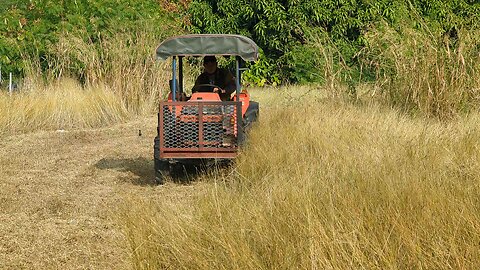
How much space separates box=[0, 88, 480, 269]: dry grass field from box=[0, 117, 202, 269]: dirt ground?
23mm

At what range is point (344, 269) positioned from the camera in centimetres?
510

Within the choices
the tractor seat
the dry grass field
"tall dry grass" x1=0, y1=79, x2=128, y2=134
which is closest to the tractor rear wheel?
the dry grass field

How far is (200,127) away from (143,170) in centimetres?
184

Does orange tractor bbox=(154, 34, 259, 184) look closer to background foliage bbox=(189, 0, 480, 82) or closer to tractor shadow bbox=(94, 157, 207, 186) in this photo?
tractor shadow bbox=(94, 157, 207, 186)

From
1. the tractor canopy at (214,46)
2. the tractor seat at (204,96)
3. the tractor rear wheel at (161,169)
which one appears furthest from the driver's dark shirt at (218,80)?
the tractor rear wheel at (161,169)

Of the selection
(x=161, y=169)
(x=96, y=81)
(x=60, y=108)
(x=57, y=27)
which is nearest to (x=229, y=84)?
(x=161, y=169)

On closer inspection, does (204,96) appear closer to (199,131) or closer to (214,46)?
(214,46)

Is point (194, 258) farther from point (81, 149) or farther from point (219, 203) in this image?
point (81, 149)

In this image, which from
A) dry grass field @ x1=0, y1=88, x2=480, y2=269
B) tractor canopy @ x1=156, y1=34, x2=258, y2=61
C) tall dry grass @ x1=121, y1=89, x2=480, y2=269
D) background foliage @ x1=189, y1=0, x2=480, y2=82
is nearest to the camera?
tall dry grass @ x1=121, y1=89, x2=480, y2=269

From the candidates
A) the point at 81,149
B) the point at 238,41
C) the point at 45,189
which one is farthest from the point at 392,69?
the point at 45,189

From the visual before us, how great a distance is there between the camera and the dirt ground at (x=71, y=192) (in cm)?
689

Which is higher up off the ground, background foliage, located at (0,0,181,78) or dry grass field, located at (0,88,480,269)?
dry grass field, located at (0,88,480,269)

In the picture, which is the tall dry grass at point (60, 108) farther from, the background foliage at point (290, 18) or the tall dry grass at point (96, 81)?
the background foliage at point (290, 18)

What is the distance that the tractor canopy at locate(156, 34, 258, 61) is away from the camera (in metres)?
10.9
